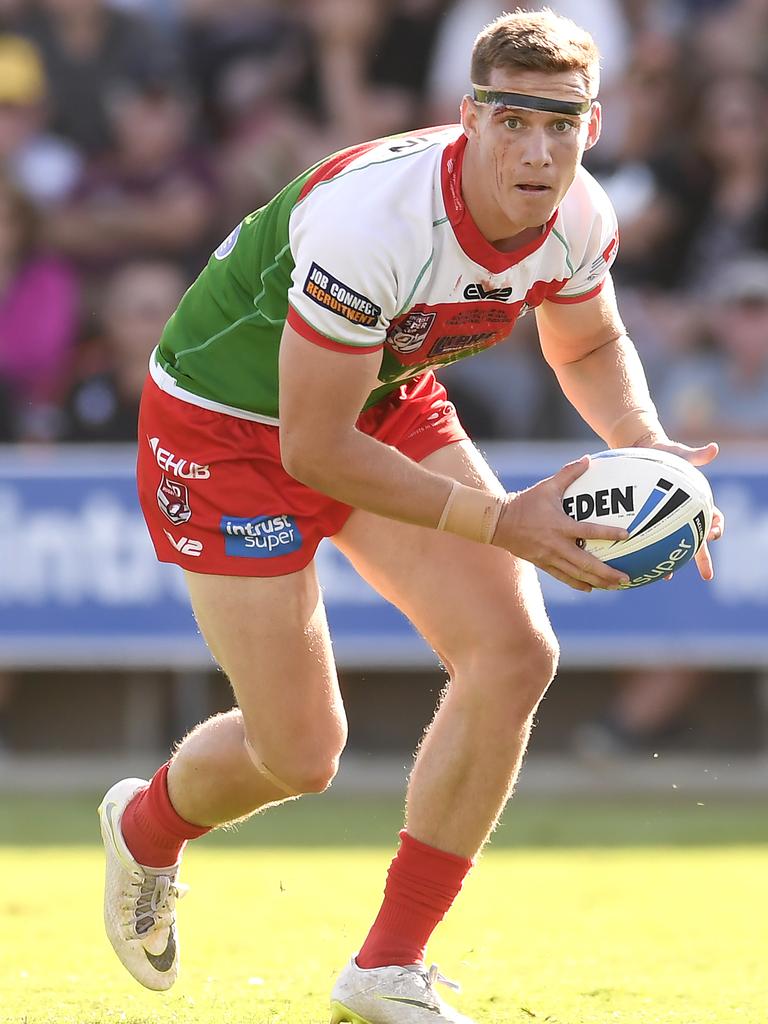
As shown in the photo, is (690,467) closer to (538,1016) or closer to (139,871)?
(538,1016)

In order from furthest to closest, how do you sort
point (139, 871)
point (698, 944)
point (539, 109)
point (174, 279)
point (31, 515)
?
point (174, 279)
point (31, 515)
point (698, 944)
point (139, 871)
point (539, 109)

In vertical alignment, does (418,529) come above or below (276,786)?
above

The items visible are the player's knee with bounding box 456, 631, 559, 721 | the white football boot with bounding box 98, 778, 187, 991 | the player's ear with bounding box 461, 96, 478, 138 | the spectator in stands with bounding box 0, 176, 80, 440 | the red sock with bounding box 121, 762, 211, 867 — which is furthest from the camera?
the spectator in stands with bounding box 0, 176, 80, 440

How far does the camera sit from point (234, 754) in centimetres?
457

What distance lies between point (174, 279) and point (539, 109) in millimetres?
5909

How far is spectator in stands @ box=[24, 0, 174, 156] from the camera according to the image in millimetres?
10180

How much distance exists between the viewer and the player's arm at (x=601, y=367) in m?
4.45

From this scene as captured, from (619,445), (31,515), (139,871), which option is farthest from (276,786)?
(31,515)

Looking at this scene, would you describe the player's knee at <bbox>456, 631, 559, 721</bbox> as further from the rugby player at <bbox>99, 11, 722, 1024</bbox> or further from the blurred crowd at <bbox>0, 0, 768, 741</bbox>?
the blurred crowd at <bbox>0, 0, 768, 741</bbox>

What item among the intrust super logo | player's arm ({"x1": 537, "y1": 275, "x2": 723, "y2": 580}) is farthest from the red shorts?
player's arm ({"x1": 537, "y1": 275, "x2": 723, "y2": 580})

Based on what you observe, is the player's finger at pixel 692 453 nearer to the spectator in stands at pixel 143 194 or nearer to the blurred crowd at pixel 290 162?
the blurred crowd at pixel 290 162

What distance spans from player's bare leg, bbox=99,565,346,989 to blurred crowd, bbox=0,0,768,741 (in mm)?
4664

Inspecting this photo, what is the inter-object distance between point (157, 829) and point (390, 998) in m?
0.98

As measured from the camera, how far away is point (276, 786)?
4.55 m
